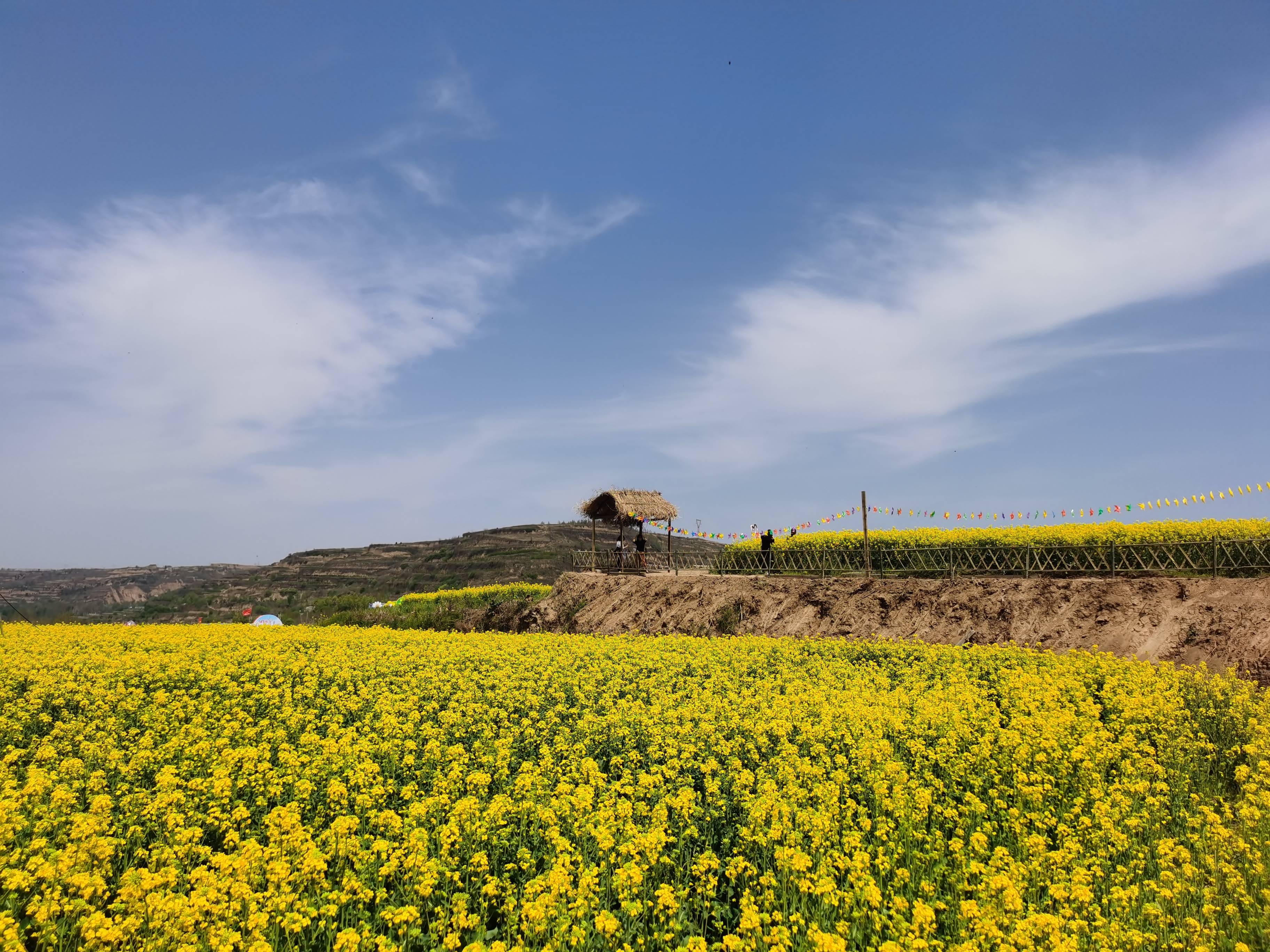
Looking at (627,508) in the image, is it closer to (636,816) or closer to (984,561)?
(984,561)

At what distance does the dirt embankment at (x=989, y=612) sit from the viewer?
18219 mm

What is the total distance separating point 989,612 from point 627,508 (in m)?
17.8

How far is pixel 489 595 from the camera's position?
42844 mm

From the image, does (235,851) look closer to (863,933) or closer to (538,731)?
(538,731)

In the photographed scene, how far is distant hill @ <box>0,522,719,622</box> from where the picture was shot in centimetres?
6272

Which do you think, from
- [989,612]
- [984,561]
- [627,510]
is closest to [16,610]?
[627,510]

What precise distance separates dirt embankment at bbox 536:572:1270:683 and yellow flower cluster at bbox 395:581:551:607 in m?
11.2

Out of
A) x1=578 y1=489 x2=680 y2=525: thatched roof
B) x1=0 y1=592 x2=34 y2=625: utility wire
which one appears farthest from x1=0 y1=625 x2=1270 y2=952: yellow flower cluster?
x1=578 y1=489 x2=680 y2=525: thatched roof

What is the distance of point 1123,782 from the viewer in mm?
7430

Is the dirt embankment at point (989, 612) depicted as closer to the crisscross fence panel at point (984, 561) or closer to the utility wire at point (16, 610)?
the crisscross fence panel at point (984, 561)

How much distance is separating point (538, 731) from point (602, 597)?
2209cm

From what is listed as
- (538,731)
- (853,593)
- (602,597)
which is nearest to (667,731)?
(538,731)

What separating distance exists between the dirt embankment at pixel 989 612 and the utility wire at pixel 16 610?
56.0 feet

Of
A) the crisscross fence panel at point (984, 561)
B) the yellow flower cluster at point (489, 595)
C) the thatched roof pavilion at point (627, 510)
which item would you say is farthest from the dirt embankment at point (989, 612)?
the yellow flower cluster at point (489, 595)
